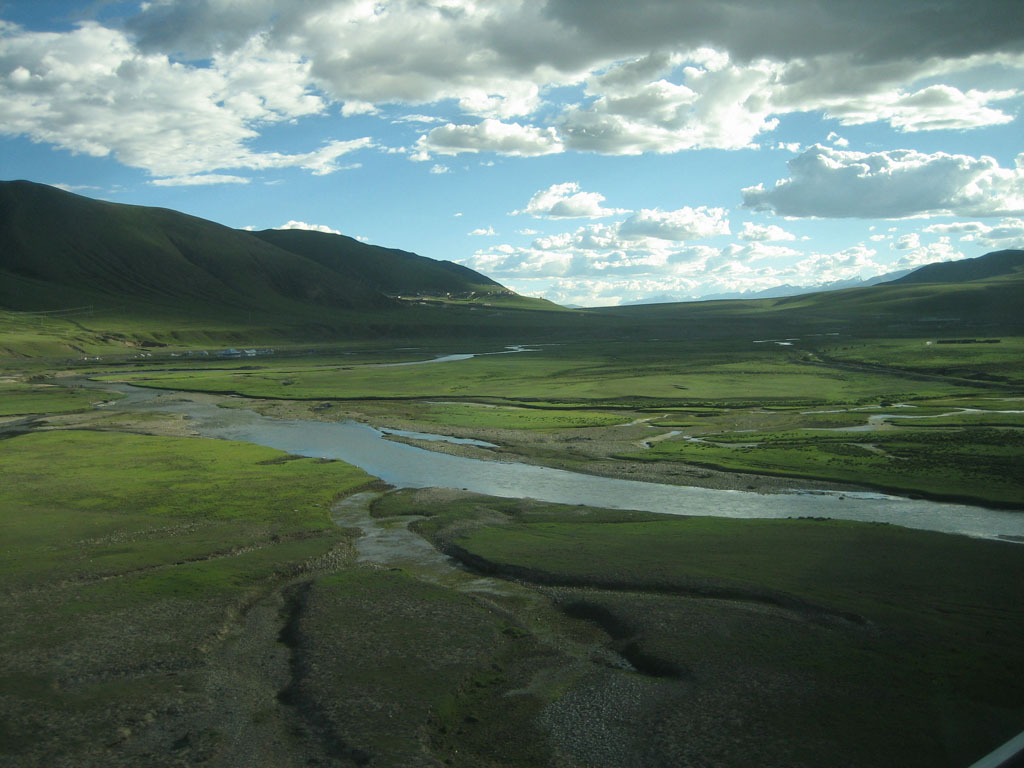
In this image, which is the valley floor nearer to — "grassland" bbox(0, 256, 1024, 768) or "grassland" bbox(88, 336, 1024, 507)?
"grassland" bbox(0, 256, 1024, 768)

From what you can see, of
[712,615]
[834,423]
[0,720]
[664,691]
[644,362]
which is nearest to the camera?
[0,720]

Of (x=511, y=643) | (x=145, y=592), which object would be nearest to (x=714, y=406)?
(x=511, y=643)

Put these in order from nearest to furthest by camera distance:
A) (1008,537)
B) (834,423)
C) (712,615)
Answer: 1. (712,615)
2. (1008,537)
3. (834,423)

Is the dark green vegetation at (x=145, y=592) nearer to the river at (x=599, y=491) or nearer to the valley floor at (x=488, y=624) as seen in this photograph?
the valley floor at (x=488, y=624)

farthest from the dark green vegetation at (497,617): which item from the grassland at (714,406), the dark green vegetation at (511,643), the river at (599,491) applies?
the river at (599,491)

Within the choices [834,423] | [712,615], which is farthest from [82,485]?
A: [834,423]

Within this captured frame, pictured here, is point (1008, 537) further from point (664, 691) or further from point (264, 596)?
point (264, 596)

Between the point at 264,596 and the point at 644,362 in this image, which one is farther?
the point at 644,362

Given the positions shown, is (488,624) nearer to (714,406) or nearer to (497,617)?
(497,617)

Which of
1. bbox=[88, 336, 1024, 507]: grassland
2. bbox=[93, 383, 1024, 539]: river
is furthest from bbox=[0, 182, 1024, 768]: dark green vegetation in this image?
bbox=[93, 383, 1024, 539]: river
